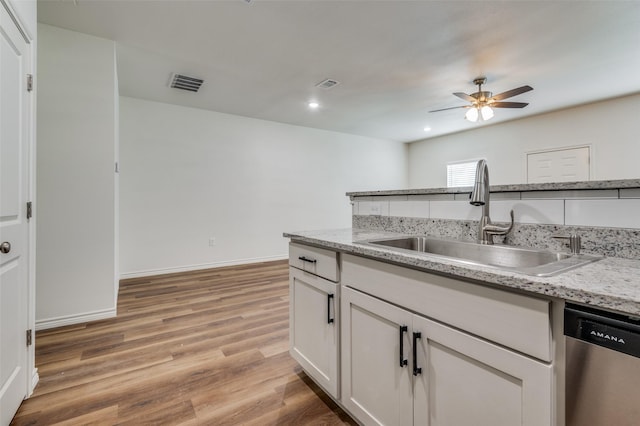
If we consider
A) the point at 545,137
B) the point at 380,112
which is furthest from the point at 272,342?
the point at 545,137

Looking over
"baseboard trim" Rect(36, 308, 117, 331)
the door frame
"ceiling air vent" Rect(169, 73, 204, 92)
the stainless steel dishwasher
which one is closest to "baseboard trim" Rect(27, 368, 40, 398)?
the door frame

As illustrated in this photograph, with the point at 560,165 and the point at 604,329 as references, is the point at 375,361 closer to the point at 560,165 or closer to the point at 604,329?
the point at 604,329

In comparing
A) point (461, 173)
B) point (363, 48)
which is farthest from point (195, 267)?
point (461, 173)

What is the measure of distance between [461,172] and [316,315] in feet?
19.0

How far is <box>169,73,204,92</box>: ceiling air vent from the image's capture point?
3.46 meters

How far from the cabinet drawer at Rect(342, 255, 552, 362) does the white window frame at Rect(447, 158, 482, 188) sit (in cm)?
547

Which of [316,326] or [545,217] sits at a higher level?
[545,217]

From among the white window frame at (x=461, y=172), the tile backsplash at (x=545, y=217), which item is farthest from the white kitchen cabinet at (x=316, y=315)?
the white window frame at (x=461, y=172)

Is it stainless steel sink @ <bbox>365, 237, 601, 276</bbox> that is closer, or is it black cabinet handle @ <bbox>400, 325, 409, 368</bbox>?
stainless steel sink @ <bbox>365, 237, 601, 276</bbox>

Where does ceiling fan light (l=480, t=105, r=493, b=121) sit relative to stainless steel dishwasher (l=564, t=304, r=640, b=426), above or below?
above

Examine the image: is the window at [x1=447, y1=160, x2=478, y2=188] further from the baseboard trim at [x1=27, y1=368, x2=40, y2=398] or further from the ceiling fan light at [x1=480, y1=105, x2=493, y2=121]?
the baseboard trim at [x1=27, y1=368, x2=40, y2=398]

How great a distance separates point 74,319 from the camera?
257 cm

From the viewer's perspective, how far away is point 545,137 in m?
4.96

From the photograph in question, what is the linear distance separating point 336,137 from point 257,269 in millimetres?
3177
